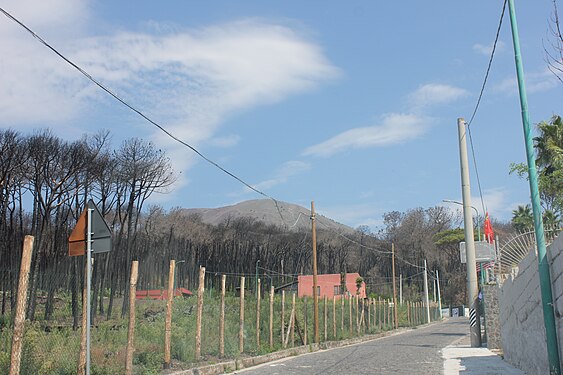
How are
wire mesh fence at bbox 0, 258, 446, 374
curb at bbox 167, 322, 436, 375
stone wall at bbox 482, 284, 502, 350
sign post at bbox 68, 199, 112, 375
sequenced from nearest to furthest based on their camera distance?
sign post at bbox 68, 199, 112, 375 → wire mesh fence at bbox 0, 258, 446, 374 → curb at bbox 167, 322, 436, 375 → stone wall at bbox 482, 284, 502, 350

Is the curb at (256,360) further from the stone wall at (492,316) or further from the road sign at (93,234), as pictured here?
the stone wall at (492,316)

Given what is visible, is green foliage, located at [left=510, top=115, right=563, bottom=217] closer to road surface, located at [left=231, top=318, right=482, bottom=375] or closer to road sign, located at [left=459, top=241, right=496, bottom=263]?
road sign, located at [left=459, top=241, right=496, bottom=263]

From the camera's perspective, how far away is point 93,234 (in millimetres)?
9172

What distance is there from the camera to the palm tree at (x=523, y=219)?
4703cm

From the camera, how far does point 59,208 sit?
33156 mm

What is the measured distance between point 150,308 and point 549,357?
18900 millimetres

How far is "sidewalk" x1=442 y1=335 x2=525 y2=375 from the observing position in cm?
1315

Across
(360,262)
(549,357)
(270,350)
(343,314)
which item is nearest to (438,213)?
(360,262)

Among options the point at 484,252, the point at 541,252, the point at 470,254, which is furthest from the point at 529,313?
the point at 484,252

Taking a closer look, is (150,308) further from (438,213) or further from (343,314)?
(438,213)

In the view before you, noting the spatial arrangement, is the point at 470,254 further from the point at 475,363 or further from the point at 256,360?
the point at 256,360

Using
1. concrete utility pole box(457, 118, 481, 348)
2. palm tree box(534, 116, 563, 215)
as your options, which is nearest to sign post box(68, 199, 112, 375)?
concrete utility pole box(457, 118, 481, 348)

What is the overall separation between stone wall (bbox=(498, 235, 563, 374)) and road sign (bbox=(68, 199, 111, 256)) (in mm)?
6829

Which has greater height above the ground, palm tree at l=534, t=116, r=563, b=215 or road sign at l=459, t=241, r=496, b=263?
palm tree at l=534, t=116, r=563, b=215
